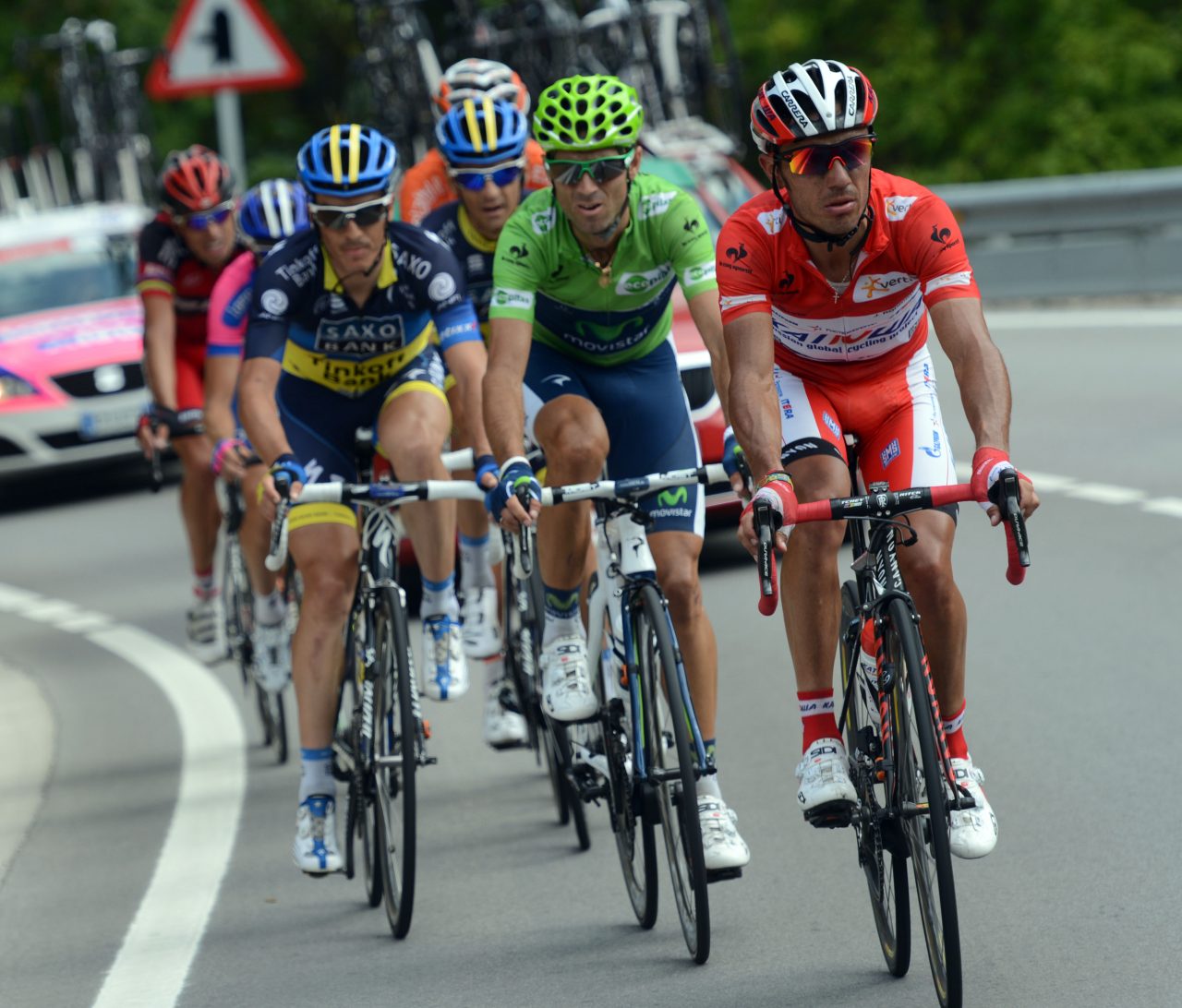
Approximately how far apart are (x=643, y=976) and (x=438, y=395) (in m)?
2.35

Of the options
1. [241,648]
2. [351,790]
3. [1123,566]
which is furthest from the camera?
[1123,566]

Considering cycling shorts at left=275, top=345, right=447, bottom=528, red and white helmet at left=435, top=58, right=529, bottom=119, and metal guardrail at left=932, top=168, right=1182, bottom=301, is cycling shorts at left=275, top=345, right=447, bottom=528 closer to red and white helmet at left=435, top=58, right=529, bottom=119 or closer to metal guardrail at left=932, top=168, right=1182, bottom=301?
red and white helmet at left=435, top=58, right=529, bottom=119

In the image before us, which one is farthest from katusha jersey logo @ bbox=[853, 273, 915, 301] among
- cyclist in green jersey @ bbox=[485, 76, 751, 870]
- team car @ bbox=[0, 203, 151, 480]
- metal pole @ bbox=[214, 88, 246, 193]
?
team car @ bbox=[0, 203, 151, 480]

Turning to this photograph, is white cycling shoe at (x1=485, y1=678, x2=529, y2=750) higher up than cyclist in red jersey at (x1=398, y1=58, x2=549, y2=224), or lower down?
lower down

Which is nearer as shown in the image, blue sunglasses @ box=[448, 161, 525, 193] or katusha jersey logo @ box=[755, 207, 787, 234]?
katusha jersey logo @ box=[755, 207, 787, 234]

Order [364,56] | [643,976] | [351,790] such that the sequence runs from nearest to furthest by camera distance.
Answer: [643,976]
[351,790]
[364,56]

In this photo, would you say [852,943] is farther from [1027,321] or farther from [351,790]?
[1027,321]

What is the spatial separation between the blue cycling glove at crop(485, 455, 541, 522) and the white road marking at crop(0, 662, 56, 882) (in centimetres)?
261

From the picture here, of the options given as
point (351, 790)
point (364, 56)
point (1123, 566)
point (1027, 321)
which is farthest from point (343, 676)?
point (364, 56)

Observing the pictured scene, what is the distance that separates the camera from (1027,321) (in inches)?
818

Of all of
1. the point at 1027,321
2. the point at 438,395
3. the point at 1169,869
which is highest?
the point at 438,395

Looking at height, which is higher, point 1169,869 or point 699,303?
point 699,303

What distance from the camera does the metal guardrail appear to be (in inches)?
798

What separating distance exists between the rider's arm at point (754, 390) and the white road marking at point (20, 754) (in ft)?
11.3
